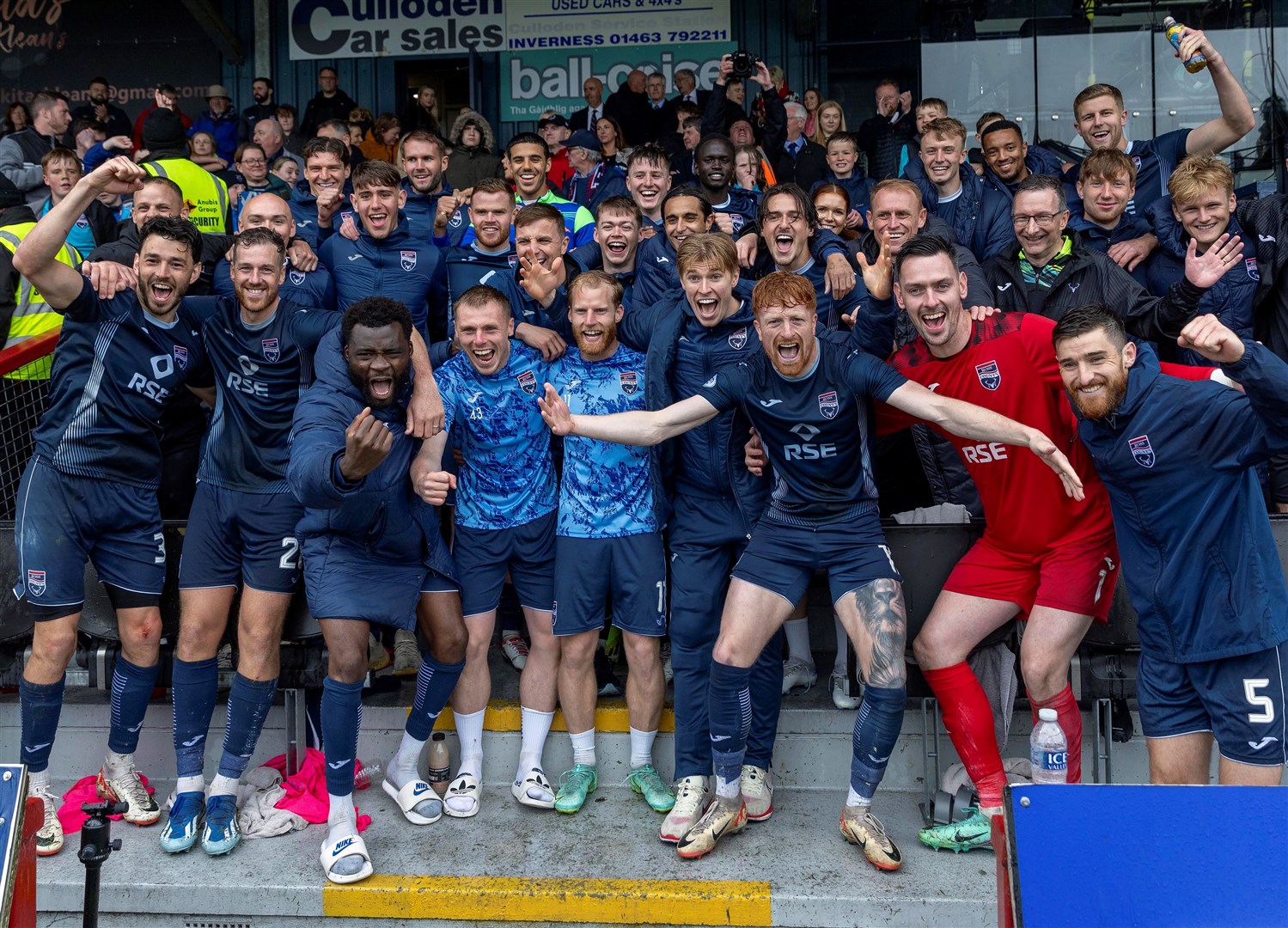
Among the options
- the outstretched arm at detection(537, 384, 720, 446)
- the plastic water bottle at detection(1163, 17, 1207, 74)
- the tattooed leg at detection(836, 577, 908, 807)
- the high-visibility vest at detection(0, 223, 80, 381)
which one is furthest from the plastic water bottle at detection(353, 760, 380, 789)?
the plastic water bottle at detection(1163, 17, 1207, 74)

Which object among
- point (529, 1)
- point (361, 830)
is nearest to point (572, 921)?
point (361, 830)

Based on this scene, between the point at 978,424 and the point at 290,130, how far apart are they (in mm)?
9572

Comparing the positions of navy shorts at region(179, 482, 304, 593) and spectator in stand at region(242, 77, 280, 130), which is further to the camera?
spectator in stand at region(242, 77, 280, 130)

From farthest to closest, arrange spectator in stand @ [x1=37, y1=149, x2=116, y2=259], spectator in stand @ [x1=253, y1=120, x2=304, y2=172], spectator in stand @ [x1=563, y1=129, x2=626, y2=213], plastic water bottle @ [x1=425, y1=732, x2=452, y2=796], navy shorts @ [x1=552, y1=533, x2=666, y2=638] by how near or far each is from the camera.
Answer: spectator in stand @ [x1=253, y1=120, x2=304, y2=172], spectator in stand @ [x1=563, y1=129, x2=626, y2=213], spectator in stand @ [x1=37, y1=149, x2=116, y2=259], plastic water bottle @ [x1=425, y1=732, x2=452, y2=796], navy shorts @ [x1=552, y1=533, x2=666, y2=638]

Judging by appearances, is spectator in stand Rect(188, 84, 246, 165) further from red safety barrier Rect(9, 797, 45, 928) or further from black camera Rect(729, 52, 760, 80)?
red safety barrier Rect(9, 797, 45, 928)

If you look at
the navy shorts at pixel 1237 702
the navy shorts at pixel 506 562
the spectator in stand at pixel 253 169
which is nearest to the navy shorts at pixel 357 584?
the navy shorts at pixel 506 562

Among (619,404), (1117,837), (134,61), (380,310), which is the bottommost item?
(1117,837)

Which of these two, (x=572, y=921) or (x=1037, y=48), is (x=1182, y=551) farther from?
(x=1037, y=48)

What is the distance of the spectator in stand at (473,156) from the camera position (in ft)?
28.3

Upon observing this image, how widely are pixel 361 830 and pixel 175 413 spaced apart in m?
2.09

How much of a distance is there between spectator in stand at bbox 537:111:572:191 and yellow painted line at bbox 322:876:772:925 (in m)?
6.63

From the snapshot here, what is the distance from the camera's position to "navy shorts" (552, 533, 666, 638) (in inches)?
182

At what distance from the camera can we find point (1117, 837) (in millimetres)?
2113

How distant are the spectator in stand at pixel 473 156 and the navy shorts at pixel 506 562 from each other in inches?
179
